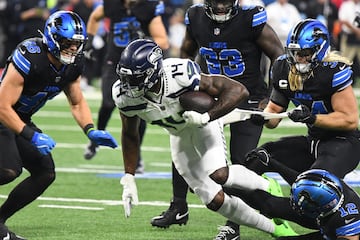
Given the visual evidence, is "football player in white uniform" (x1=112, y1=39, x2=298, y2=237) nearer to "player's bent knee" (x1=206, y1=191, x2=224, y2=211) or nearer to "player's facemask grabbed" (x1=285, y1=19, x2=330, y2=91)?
"player's bent knee" (x1=206, y1=191, x2=224, y2=211)

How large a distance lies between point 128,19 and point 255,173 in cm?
349

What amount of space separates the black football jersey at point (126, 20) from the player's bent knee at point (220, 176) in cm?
348

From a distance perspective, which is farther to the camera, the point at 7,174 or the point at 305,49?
the point at 7,174

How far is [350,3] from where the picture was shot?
15.4m

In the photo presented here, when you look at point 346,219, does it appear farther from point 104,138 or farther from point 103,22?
point 103,22

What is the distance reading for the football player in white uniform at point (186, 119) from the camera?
5410mm

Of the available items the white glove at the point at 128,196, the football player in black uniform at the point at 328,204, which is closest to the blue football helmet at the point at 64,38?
the white glove at the point at 128,196

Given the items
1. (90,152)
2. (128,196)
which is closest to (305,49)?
(128,196)

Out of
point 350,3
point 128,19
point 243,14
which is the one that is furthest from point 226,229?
point 350,3

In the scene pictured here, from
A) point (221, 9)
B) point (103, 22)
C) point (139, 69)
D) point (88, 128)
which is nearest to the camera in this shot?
point (139, 69)

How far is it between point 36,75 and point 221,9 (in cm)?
131

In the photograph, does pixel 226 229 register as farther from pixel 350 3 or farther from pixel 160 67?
pixel 350 3

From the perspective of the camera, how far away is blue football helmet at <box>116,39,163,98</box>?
5352mm

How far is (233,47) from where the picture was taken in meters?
6.57
